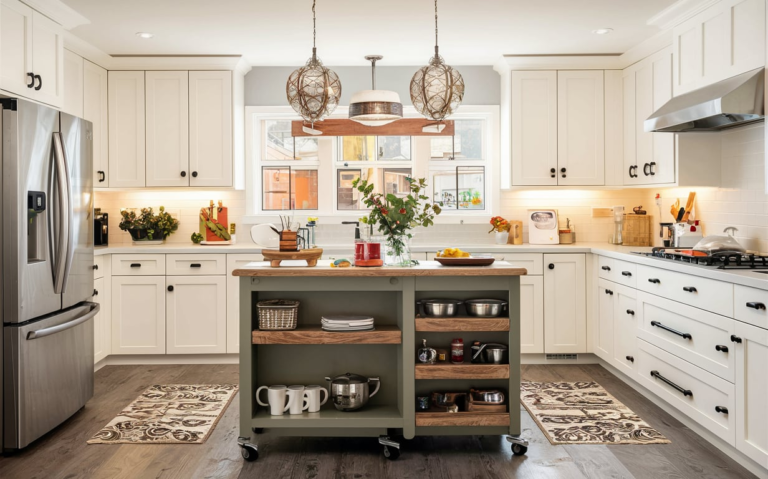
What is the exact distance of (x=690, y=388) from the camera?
11.3ft

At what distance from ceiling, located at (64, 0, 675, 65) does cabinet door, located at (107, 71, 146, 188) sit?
266mm

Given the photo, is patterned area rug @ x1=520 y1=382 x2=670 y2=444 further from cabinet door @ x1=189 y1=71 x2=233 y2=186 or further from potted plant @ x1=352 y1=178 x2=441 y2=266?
cabinet door @ x1=189 y1=71 x2=233 y2=186

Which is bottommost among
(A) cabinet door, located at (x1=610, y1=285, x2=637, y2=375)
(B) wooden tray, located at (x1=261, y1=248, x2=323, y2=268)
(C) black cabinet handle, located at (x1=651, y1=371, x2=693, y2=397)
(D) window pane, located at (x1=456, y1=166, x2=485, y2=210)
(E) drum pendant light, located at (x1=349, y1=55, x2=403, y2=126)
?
(C) black cabinet handle, located at (x1=651, y1=371, x2=693, y2=397)

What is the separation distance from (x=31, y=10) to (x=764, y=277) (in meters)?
4.27

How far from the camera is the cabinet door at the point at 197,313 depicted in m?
5.10

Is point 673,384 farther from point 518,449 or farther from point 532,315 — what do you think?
point 532,315

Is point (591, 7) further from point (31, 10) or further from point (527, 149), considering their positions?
point (31, 10)

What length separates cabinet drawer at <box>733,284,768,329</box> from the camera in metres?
2.74

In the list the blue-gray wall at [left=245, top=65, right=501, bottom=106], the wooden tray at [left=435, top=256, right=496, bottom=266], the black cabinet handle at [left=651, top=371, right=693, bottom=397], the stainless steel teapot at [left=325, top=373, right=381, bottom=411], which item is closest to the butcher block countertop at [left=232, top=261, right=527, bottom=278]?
the wooden tray at [left=435, top=256, right=496, bottom=266]

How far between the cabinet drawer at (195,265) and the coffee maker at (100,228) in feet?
2.48

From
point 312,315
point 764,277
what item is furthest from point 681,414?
point 312,315

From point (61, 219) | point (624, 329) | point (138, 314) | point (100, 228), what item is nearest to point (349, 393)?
point (61, 219)

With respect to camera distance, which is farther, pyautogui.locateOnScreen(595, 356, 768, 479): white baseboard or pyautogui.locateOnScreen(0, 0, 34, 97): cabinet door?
pyautogui.locateOnScreen(0, 0, 34, 97): cabinet door

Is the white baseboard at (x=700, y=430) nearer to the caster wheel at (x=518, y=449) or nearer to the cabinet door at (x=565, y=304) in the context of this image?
the cabinet door at (x=565, y=304)
